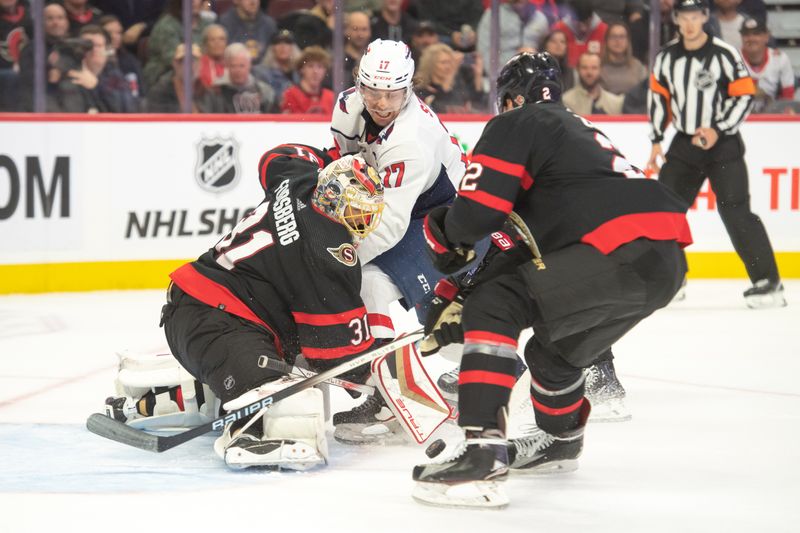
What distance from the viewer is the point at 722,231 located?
6.30m

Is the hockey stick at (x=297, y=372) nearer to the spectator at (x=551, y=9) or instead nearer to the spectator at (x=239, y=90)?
the spectator at (x=239, y=90)

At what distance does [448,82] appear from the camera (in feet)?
20.8

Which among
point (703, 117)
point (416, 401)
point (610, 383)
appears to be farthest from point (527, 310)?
point (703, 117)

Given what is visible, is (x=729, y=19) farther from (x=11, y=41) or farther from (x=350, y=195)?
(x=350, y=195)

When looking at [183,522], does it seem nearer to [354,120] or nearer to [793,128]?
[354,120]

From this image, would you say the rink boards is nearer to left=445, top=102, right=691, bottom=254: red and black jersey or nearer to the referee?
the referee

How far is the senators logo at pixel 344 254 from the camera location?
112 inches

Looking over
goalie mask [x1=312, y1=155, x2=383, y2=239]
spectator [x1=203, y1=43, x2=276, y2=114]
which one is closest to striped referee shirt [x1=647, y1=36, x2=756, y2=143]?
spectator [x1=203, y1=43, x2=276, y2=114]

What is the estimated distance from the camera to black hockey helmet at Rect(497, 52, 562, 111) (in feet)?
8.29

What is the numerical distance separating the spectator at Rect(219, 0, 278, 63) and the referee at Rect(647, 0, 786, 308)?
6.40 feet

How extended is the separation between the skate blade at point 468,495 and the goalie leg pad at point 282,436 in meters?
0.37

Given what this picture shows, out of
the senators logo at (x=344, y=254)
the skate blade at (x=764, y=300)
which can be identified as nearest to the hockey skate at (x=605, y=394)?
the senators logo at (x=344, y=254)

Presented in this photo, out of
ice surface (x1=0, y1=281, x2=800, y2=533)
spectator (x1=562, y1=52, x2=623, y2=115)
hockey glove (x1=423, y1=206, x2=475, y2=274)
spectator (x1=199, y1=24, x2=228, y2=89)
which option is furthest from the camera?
spectator (x1=562, y1=52, x2=623, y2=115)

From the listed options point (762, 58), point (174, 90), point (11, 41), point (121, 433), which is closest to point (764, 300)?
point (762, 58)
